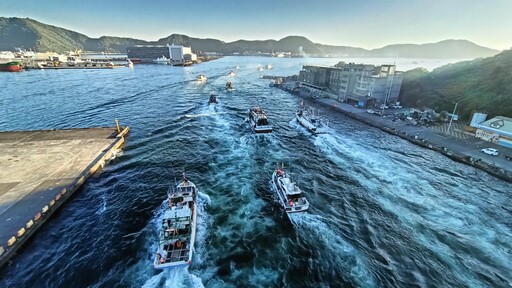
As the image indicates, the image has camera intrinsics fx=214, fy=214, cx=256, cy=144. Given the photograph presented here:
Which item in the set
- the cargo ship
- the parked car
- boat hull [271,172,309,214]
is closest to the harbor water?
boat hull [271,172,309,214]

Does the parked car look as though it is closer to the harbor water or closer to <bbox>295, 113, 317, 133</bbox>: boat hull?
the harbor water

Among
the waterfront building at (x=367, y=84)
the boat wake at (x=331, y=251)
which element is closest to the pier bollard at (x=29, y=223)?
the boat wake at (x=331, y=251)

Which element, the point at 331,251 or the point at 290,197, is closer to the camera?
the point at 331,251

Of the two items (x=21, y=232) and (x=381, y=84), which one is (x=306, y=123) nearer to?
(x=381, y=84)

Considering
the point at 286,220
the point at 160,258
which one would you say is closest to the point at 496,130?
the point at 286,220

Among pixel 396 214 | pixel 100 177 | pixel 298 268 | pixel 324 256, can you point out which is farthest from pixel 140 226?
pixel 396 214
